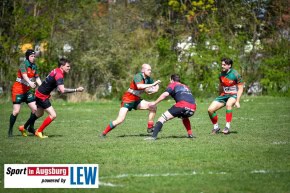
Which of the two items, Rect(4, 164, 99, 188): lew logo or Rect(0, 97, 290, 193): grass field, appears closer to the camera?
Rect(0, 97, 290, 193): grass field

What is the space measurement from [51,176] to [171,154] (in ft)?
8.93

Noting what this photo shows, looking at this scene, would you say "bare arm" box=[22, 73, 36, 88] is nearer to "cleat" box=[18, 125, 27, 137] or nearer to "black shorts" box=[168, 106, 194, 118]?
"cleat" box=[18, 125, 27, 137]

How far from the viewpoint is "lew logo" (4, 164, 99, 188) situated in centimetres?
856

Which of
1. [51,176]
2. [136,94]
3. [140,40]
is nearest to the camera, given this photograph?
[51,176]

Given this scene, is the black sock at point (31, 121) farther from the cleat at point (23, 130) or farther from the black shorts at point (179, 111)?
the black shorts at point (179, 111)

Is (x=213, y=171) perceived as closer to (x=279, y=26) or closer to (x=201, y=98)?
(x=201, y=98)

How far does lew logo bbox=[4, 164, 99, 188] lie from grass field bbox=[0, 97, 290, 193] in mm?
156

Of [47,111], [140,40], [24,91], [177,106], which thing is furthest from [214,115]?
[140,40]

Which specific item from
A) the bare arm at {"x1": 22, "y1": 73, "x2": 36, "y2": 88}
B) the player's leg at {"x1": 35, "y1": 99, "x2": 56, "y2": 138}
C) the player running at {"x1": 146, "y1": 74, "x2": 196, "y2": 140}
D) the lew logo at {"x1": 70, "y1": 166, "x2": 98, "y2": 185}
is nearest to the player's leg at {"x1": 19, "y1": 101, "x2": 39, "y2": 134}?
the player's leg at {"x1": 35, "y1": 99, "x2": 56, "y2": 138}

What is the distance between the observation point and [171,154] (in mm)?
10906

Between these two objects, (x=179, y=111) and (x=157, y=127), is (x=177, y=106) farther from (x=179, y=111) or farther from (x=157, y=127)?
(x=157, y=127)

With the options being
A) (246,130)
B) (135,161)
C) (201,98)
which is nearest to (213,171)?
(135,161)

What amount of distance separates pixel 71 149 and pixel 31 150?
0.76 metres

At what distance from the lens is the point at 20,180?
28.8 feet
